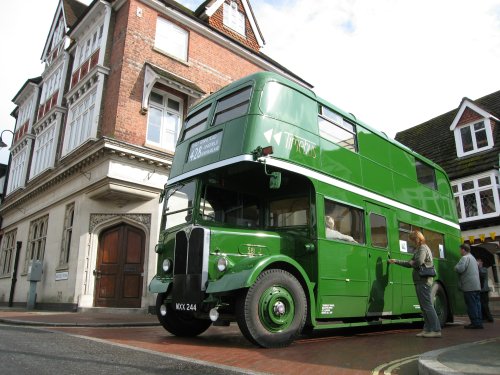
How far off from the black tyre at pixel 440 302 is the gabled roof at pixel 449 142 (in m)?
12.6

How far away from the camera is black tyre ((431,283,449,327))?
9462mm

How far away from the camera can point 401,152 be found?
9711 mm

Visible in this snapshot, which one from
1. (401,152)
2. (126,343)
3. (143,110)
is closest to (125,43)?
(143,110)

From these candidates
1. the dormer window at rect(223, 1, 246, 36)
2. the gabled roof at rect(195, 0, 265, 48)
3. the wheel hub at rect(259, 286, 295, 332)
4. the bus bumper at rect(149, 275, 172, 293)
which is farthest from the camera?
the dormer window at rect(223, 1, 246, 36)

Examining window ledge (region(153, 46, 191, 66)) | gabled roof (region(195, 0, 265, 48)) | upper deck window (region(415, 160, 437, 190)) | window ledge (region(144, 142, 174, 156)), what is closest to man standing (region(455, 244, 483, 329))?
upper deck window (region(415, 160, 437, 190))

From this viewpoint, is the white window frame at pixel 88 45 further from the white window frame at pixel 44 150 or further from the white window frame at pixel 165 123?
the white window frame at pixel 165 123

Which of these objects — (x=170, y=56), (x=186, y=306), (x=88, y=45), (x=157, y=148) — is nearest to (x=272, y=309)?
(x=186, y=306)

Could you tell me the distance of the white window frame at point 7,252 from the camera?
72.3ft

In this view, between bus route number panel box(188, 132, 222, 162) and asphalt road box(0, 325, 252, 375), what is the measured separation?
3.10m

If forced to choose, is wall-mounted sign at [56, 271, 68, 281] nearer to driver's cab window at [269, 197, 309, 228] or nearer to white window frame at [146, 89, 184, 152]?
white window frame at [146, 89, 184, 152]

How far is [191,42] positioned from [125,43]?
3.27 metres

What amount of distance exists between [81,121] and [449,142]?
1934cm

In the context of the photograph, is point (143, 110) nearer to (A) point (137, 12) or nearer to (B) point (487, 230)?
(A) point (137, 12)

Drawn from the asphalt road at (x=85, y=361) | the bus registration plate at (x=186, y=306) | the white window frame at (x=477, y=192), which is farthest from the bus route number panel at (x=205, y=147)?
the white window frame at (x=477, y=192)
